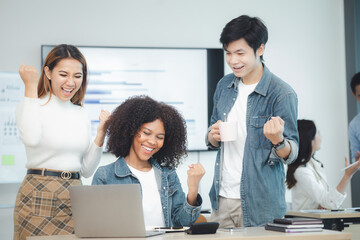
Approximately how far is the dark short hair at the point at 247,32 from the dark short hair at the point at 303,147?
5.12 feet

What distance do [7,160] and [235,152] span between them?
256 cm

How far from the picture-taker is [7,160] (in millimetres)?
4371

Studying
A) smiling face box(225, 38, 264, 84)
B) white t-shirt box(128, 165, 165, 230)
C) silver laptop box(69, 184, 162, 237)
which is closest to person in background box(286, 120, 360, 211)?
smiling face box(225, 38, 264, 84)

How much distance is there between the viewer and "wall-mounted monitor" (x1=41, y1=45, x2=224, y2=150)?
15.6 feet

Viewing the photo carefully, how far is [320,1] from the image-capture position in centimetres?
536

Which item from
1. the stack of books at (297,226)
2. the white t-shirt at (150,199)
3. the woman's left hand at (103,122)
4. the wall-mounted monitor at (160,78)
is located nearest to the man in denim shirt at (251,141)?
the white t-shirt at (150,199)

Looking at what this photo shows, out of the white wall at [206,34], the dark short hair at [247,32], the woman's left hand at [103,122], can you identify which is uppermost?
the white wall at [206,34]

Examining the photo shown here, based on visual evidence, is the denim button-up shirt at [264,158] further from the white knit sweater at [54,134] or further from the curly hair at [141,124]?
the white knit sweater at [54,134]

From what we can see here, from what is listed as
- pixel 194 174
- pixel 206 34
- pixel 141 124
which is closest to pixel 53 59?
pixel 141 124

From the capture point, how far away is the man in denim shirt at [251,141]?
2.42 metres

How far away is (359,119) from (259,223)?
2383 mm

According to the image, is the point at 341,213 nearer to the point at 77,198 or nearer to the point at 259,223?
the point at 259,223

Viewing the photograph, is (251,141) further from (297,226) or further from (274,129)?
(297,226)

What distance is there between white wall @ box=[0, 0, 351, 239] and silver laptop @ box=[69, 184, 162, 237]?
2862mm
